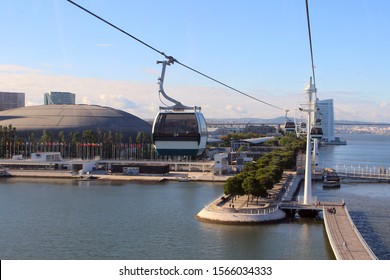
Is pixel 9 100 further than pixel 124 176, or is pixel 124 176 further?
pixel 9 100

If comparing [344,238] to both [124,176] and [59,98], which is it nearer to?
[124,176]

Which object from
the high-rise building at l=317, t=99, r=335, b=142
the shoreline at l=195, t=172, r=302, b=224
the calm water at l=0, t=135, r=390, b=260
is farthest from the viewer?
the high-rise building at l=317, t=99, r=335, b=142

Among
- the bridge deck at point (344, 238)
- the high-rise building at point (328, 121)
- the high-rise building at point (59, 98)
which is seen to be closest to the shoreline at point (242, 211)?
the bridge deck at point (344, 238)

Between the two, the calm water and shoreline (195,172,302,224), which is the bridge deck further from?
shoreline (195,172,302,224)

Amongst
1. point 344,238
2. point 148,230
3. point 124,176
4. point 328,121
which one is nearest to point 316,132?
point 344,238

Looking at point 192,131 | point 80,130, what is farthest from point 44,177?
point 192,131

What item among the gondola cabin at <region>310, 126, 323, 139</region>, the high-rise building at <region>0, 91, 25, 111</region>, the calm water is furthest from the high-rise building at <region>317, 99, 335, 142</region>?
the gondola cabin at <region>310, 126, 323, 139</region>
